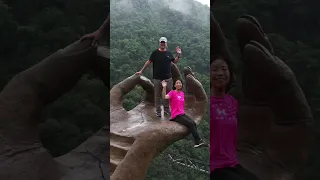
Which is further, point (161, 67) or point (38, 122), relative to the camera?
point (161, 67)

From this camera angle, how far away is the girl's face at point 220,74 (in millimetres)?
3439

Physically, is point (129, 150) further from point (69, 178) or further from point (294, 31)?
point (294, 31)

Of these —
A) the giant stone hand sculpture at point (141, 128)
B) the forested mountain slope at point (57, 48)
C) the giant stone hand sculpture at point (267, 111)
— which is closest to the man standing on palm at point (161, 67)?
the giant stone hand sculpture at point (141, 128)

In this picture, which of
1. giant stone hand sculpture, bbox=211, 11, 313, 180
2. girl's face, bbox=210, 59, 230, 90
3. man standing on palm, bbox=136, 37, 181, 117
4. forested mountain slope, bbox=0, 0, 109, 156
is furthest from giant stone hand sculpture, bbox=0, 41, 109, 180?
man standing on palm, bbox=136, 37, 181, 117

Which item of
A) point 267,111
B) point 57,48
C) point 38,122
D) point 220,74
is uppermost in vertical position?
point 57,48

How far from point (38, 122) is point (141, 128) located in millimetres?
2136

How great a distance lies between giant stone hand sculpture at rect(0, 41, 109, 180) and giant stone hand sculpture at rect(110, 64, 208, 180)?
1.25 meters

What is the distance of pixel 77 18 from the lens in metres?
3.32

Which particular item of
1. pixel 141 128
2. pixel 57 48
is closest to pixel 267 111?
pixel 57 48

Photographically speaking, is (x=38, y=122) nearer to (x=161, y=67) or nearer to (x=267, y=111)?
(x=267, y=111)

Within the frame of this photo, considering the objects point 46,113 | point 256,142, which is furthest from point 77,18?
point 256,142

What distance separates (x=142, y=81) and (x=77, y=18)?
2.44 meters

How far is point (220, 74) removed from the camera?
3.45 m

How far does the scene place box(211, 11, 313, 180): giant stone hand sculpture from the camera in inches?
134
